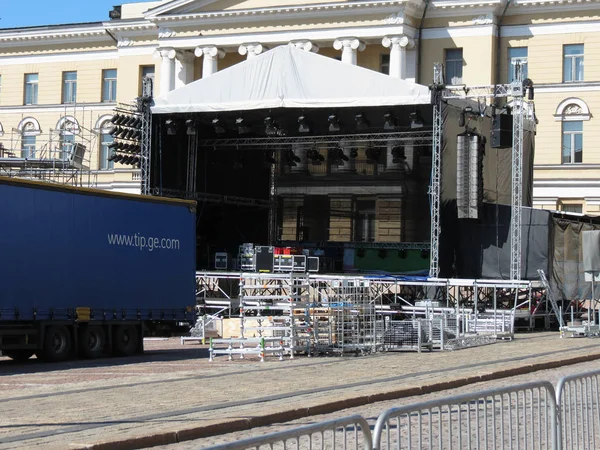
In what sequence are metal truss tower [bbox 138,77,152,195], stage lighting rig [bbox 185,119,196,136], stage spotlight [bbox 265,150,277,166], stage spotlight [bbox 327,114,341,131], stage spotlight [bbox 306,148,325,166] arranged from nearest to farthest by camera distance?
stage spotlight [bbox 327,114,341,131] < metal truss tower [bbox 138,77,152,195] < stage lighting rig [bbox 185,119,196,136] < stage spotlight [bbox 306,148,325,166] < stage spotlight [bbox 265,150,277,166]

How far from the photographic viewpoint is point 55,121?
222 feet

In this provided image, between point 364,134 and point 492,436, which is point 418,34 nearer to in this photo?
point 364,134

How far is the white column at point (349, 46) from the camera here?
5953cm

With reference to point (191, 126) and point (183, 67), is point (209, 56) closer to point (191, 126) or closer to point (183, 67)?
point (183, 67)

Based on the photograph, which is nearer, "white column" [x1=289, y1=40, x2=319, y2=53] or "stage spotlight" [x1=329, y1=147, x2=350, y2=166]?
"stage spotlight" [x1=329, y1=147, x2=350, y2=166]

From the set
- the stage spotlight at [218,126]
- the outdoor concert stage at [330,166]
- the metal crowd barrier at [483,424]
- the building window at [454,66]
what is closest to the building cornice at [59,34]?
the building window at [454,66]

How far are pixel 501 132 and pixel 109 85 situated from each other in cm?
3640

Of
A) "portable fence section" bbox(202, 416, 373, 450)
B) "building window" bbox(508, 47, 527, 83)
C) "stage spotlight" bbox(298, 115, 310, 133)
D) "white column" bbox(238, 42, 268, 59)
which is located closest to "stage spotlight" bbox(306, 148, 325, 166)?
"stage spotlight" bbox(298, 115, 310, 133)

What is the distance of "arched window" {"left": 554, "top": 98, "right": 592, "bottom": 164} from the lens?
57.5 metres

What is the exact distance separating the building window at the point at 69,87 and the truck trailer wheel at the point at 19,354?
45464 mm

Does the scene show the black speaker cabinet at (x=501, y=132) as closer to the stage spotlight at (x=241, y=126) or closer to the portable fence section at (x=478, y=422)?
the stage spotlight at (x=241, y=126)

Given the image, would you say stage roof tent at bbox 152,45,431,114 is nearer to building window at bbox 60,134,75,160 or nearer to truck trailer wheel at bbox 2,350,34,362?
building window at bbox 60,134,75,160

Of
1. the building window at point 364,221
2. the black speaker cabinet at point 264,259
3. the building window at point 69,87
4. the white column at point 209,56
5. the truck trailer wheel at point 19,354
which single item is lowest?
the truck trailer wheel at point 19,354

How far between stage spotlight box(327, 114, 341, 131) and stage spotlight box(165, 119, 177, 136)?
5.46 meters
